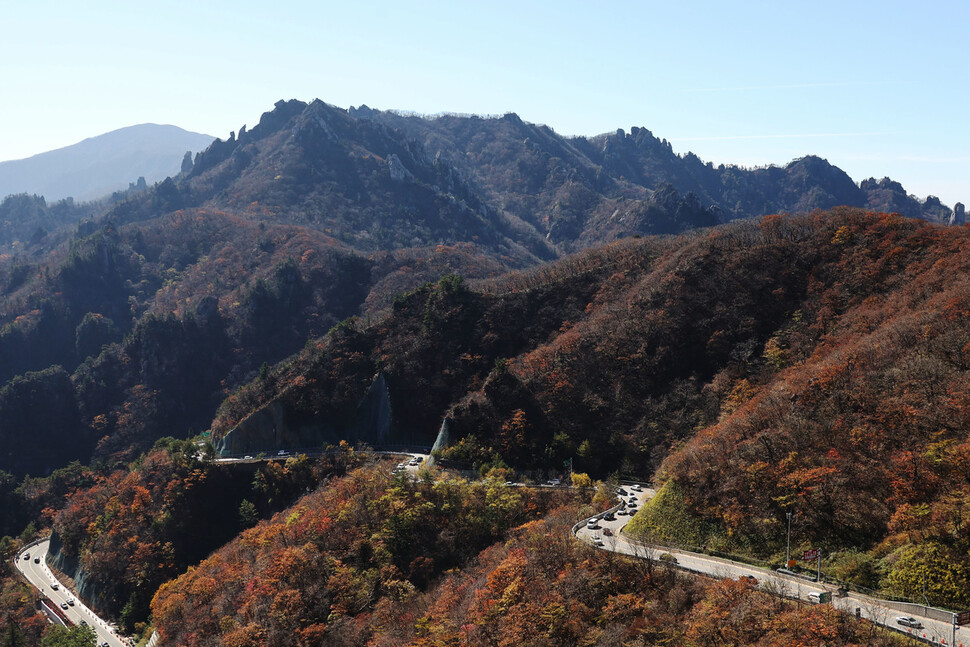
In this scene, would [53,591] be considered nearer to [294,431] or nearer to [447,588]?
[294,431]

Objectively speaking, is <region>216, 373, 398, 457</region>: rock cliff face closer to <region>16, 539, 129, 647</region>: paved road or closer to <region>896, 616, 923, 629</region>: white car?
<region>16, 539, 129, 647</region>: paved road

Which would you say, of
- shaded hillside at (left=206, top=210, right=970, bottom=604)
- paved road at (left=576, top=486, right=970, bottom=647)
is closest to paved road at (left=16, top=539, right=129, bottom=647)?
shaded hillside at (left=206, top=210, right=970, bottom=604)

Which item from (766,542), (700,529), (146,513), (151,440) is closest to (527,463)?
(700,529)

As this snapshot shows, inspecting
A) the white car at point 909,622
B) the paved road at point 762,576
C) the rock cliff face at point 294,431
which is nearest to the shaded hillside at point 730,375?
the rock cliff face at point 294,431

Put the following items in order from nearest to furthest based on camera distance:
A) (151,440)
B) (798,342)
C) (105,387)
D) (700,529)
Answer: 1. (700,529)
2. (798,342)
3. (151,440)
4. (105,387)

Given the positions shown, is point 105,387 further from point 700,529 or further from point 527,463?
point 700,529

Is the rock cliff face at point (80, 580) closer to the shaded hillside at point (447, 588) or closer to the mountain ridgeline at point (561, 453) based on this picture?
the mountain ridgeline at point (561, 453)

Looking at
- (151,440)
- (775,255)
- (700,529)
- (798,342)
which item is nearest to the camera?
(700,529)
